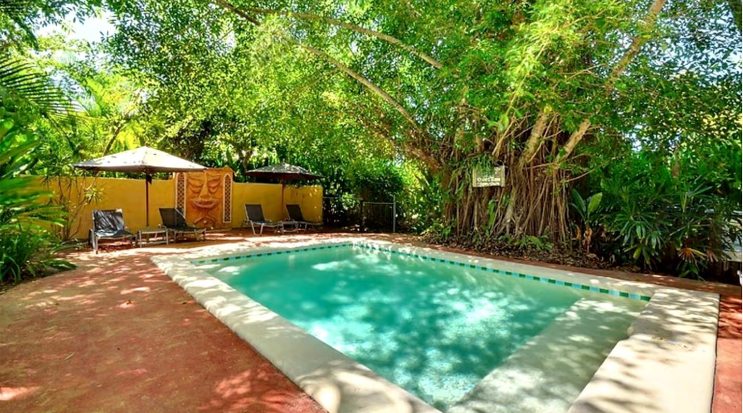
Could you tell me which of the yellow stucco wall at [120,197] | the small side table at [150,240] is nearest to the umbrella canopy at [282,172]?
the yellow stucco wall at [120,197]

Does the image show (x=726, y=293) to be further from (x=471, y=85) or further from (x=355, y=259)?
(x=355, y=259)

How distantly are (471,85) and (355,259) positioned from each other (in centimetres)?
441

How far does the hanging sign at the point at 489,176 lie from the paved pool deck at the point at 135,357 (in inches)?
167

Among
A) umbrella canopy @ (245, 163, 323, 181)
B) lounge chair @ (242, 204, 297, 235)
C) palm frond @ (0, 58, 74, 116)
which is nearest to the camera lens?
palm frond @ (0, 58, 74, 116)

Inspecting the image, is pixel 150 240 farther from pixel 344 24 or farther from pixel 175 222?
pixel 344 24

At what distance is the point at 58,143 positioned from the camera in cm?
865

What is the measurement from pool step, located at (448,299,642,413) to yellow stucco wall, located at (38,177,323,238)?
9155mm

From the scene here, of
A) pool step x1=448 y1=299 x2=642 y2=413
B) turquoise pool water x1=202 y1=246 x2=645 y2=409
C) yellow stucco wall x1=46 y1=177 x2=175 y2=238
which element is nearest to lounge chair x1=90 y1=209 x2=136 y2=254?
yellow stucco wall x1=46 y1=177 x2=175 y2=238

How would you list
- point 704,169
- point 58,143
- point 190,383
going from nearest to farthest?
point 190,383 → point 704,169 → point 58,143

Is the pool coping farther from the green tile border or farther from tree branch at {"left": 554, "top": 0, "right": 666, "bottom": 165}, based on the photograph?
tree branch at {"left": 554, "top": 0, "right": 666, "bottom": 165}

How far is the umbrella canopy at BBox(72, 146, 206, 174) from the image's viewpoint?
7.44 metres

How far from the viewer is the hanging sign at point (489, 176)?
26.6 feet

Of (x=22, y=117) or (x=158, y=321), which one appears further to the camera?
(x=158, y=321)

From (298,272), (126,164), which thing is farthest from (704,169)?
(126,164)
